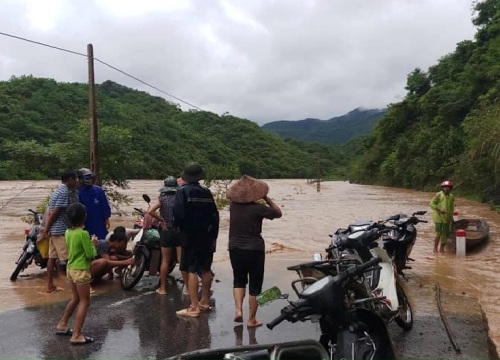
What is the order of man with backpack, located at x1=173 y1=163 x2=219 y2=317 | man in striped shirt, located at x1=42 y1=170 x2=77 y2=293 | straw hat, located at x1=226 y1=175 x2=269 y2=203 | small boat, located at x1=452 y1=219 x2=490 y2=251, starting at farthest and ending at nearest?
small boat, located at x1=452 y1=219 x2=490 y2=251 → man in striped shirt, located at x1=42 y1=170 x2=77 y2=293 → man with backpack, located at x1=173 y1=163 x2=219 y2=317 → straw hat, located at x1=226 y1=175 x2=269 y2=203

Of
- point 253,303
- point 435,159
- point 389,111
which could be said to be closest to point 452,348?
point 253,303

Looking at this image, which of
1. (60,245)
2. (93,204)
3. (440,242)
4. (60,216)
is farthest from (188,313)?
(440,242)

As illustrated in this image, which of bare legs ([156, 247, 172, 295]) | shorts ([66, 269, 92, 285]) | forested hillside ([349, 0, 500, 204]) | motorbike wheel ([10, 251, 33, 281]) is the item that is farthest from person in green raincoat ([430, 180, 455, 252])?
forested hillside ([349, 0, 500, 204])

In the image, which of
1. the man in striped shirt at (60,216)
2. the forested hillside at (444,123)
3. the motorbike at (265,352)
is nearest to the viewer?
the motorbike at (265,352)

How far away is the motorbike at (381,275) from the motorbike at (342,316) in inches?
33.0

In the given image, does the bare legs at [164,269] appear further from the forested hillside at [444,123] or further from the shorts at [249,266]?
the forested hillside at [444,123]

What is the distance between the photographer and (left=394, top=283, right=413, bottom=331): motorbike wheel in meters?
5.57

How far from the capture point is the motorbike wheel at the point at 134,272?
7430mm

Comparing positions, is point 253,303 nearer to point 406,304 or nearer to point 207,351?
point 406,304

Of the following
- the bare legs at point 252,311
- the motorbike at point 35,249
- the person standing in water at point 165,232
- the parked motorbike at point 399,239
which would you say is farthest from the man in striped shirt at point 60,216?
the parked motorbike at point 399,239

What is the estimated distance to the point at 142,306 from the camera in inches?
261

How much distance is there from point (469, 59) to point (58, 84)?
4225cm

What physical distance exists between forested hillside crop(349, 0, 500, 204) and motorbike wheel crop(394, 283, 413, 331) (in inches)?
809

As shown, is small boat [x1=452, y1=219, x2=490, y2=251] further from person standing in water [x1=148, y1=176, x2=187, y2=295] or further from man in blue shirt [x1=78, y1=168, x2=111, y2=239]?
man in blue shirt [x1=78, y1=168, x2=111, y2=239]
